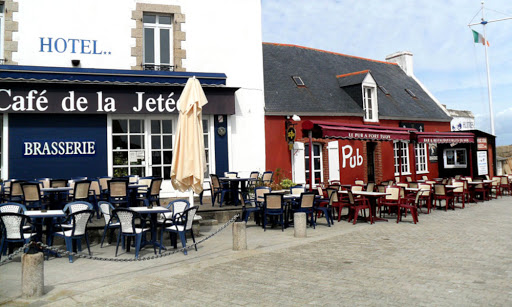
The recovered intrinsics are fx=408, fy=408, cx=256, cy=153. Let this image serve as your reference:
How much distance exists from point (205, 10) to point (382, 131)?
22.0 feet

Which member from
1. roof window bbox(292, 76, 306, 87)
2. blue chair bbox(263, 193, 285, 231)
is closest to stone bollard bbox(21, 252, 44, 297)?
blue chair bbox(263, 193, 285, 231)

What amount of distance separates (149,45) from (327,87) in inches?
337

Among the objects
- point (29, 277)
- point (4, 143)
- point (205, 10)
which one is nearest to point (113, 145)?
point (4, 143)

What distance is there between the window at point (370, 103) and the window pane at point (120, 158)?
10.7 meters

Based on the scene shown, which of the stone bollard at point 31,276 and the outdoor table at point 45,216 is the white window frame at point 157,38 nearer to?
the outdoor table at point 45,216

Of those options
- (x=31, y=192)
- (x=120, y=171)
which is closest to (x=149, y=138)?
(x=120, y=171)

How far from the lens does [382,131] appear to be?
12.9m

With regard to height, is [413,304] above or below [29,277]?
below

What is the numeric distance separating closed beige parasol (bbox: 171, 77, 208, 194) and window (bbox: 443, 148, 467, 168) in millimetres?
15030

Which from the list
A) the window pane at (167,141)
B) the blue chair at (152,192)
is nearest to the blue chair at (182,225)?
the blue chair at (152,192)

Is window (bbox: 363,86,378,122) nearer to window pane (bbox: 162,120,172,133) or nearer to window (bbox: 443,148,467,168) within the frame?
window (bbox: 443,148,467,168)

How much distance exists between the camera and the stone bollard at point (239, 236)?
685 centimetres

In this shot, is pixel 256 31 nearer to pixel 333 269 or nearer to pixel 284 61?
pixel 284 61

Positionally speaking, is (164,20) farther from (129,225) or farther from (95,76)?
(129,225)
